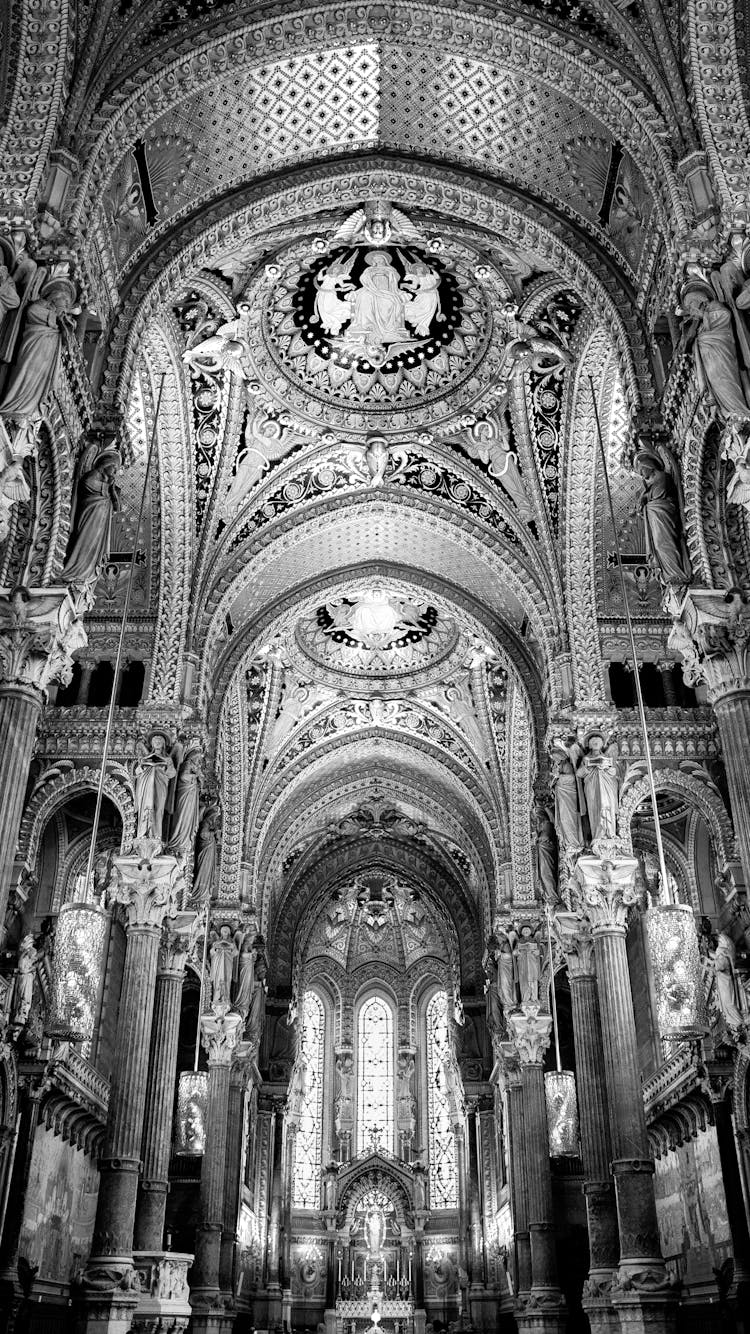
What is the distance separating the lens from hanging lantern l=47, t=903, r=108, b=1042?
10570 mm

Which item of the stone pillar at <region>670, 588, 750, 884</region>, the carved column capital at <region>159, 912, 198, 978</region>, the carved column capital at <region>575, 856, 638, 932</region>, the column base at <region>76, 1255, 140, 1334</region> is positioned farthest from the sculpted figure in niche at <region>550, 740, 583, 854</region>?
the column base at <region>76, 1255, 140, 1334</region>

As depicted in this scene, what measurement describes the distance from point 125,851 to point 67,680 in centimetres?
521

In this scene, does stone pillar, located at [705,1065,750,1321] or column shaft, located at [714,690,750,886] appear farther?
stone pillar, located at [705,1065,750,1321]

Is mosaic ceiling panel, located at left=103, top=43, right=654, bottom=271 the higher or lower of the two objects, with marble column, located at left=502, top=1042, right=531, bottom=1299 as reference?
higher

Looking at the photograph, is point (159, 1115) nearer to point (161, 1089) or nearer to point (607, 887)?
point (161, 1089)

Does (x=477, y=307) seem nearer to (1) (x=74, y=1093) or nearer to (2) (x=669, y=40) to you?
(2) (x=669, y=40)

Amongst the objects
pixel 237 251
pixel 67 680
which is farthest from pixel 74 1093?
pixel 237 251

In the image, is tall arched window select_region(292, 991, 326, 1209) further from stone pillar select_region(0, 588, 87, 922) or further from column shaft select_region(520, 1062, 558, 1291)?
stone pillar select_region(0, 588, 87, 922)

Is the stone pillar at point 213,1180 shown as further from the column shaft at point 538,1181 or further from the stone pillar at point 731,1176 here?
the stone pillar at point 731,1176

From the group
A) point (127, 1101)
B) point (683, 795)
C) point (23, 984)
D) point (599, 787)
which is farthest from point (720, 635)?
point (127, 1101)

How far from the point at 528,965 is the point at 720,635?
48.5ft

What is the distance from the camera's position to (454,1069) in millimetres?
34656

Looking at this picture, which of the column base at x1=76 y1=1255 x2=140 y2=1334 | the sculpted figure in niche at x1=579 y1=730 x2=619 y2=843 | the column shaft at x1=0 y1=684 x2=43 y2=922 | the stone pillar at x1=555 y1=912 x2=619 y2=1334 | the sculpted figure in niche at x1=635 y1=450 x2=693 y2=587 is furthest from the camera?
the sculpted figure in niche at x1=579 y1=730 x2=619 y2=843

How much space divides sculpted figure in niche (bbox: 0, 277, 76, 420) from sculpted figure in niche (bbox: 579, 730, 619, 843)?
30.7ft
